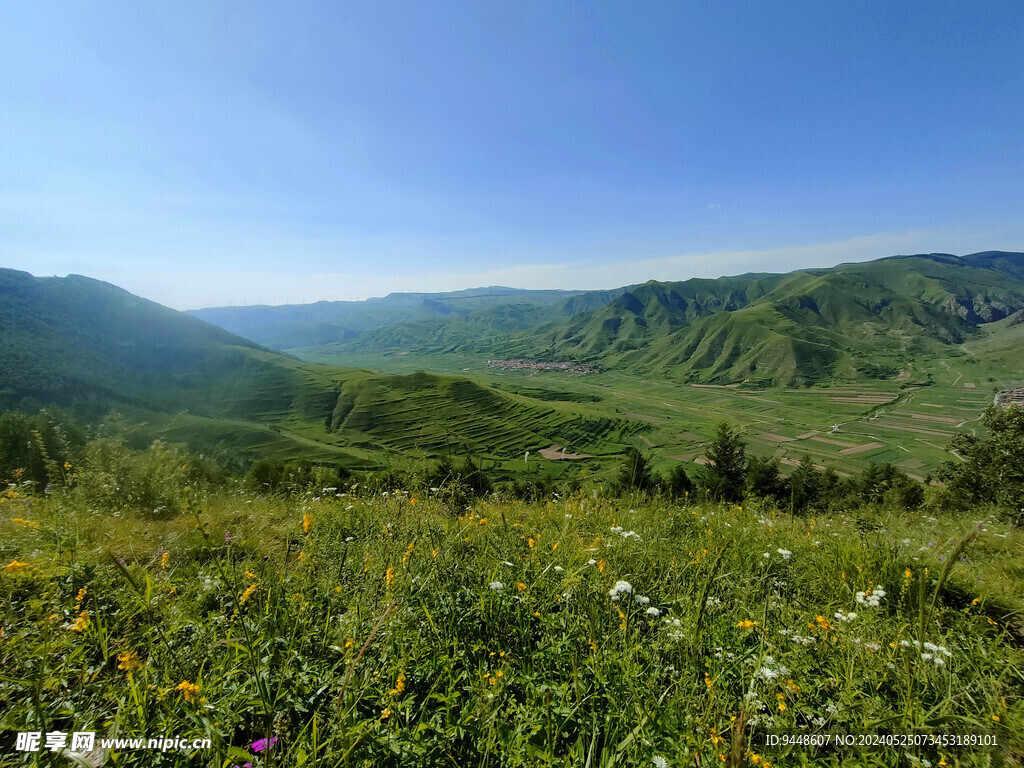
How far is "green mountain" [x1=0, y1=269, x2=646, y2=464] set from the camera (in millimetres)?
107750

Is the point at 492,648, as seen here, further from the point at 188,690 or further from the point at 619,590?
the point at 188,690

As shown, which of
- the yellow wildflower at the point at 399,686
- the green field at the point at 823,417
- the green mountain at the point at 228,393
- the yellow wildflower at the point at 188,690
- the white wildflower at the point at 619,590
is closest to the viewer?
the yellow wildflower at the point at 188,690

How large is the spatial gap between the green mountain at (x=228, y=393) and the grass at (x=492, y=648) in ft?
309

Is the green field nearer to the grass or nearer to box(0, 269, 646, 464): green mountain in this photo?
box(0, 269, 646, 464): green mountain

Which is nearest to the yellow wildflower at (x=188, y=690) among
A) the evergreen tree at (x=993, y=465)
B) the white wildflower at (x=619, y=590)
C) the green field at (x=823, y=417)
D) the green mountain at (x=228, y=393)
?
the white wildflower at (x=619, y=590)

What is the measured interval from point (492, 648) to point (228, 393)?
641 ft

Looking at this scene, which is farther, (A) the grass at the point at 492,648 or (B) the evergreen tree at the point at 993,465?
(B) the evergreen tree at the point at 993,465

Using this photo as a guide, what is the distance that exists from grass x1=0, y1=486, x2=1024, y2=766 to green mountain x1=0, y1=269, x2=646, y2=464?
94.3m

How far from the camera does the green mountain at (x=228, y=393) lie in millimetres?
107750

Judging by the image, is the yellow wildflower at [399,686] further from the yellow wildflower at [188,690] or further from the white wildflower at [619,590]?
the white wildflower at [619,590]

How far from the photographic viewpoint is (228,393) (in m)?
161

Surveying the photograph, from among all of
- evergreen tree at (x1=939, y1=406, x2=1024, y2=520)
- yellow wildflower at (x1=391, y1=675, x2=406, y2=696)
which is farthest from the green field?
yellow wildflower at (x1=391, y1=675, x2=406, y2=696)

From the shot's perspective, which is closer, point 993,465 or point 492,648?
point 492,648

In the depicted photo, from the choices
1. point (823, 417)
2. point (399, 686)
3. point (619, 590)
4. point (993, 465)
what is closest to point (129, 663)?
point (399, 686)
